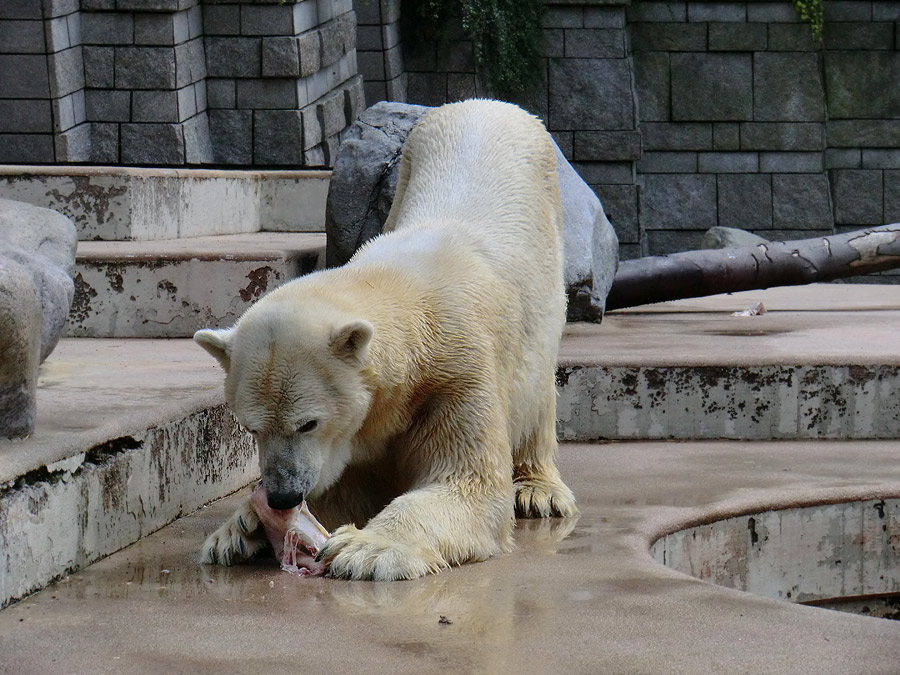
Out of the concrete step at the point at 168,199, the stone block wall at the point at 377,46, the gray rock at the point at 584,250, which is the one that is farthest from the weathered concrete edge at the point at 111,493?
the stone block wall at the point at 377,46

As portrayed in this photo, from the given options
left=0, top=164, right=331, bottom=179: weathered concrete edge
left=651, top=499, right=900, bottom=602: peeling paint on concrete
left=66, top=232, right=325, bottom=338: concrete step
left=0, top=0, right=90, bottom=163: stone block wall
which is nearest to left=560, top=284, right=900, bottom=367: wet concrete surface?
left=651, top=499, right=900, bottom=602: peeling paint on concrete

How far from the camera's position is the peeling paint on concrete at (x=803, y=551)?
3609 millimetres

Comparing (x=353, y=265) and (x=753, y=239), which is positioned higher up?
(x=353, y=265)

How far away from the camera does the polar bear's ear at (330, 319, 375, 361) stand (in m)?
2.87

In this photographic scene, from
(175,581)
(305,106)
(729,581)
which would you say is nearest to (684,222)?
(305,106)

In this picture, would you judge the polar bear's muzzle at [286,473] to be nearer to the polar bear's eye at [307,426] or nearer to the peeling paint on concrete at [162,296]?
the polar bear's eye at [307,426]

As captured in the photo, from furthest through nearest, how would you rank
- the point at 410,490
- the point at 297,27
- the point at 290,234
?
1. the point at 297,27
2. the point at 290,234
3. the point at 410,490

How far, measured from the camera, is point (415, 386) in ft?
10.4

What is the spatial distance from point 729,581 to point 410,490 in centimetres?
103

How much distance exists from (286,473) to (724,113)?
33.4ft

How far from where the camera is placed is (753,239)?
11.7m

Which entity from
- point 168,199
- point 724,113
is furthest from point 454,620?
point 724,113

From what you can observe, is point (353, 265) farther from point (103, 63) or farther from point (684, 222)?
point (684, 222)

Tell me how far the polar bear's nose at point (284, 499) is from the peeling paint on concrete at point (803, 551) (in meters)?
1.13
